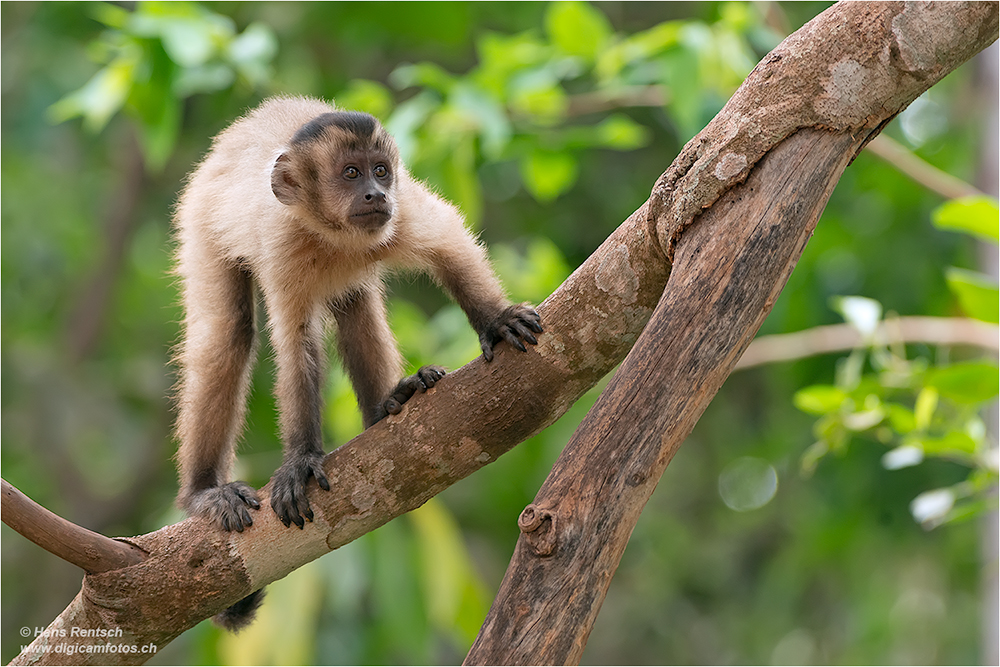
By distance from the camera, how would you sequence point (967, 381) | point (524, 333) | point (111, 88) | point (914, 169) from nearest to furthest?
point (524, 333) < point (967, 381) < point (914, 169) < point (111, 88)

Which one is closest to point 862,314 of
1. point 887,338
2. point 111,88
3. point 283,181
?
point 887,338

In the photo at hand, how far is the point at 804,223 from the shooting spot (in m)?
2.42

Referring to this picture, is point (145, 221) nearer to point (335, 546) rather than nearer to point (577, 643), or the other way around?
point (335, 546)

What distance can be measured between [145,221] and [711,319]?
23.7ft

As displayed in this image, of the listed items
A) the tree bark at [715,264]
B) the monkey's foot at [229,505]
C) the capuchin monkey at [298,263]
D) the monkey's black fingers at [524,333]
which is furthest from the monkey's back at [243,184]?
the tree bark at [715,264]

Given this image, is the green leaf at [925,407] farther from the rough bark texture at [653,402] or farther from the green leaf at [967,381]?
the rough bark texture at [653,402]

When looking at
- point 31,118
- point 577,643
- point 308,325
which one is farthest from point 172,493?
point 577,643

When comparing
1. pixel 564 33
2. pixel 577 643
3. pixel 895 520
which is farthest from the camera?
pixel 895 520

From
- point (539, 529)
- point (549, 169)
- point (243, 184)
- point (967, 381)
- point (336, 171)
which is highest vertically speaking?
point (243, 184)

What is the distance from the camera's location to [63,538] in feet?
8.81

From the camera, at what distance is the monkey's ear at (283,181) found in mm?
3518

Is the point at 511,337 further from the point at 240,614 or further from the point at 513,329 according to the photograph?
the point at 240,614

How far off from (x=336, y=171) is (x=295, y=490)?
1.29 metres

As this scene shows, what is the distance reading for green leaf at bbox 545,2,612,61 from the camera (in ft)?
15.1
